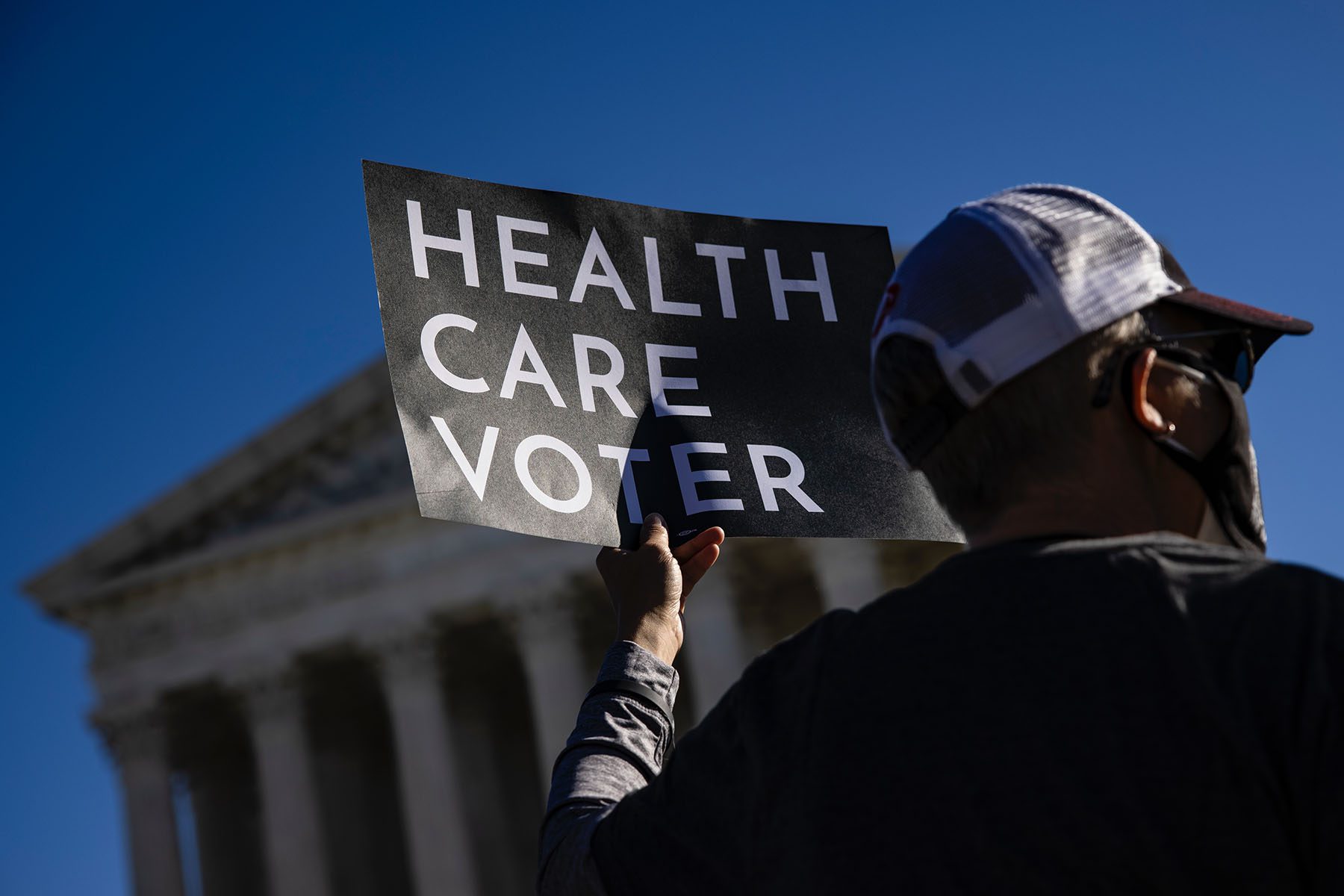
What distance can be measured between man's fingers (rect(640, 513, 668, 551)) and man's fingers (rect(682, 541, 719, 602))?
2.8 inches

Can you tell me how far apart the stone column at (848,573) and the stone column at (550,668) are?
14.0ft

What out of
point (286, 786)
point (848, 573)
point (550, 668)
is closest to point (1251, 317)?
point (848, 573)

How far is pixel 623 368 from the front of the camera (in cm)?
279

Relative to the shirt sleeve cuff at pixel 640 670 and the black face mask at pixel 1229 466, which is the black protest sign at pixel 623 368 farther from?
the black face mask at pixel 1229 466

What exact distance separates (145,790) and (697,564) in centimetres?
2829

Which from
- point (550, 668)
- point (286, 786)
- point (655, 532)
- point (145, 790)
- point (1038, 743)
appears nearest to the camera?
point (1038, 743)

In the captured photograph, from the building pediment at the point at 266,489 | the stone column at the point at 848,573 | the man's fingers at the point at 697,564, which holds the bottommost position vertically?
the man's fingers at the point at 697,564

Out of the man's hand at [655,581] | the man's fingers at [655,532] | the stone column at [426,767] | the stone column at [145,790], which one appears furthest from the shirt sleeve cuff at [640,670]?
the stone column at [145,790]

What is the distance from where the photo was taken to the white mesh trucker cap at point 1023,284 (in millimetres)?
1721

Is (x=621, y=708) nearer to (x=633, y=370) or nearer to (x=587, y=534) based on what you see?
(x=587, y=534)

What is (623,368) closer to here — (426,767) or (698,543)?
(698,543)

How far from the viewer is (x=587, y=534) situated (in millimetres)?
2615

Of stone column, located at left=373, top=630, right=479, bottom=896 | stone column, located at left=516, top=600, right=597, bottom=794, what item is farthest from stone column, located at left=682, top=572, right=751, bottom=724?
stone column, located at left=373, top=630, right=479, bottom=896

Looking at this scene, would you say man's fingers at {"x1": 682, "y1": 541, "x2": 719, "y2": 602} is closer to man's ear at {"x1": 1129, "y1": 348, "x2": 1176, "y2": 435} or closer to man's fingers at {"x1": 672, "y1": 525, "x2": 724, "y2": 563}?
man's fingers at {"x1": 672, "y1": 525, "x2": 724, "y2": 563}
